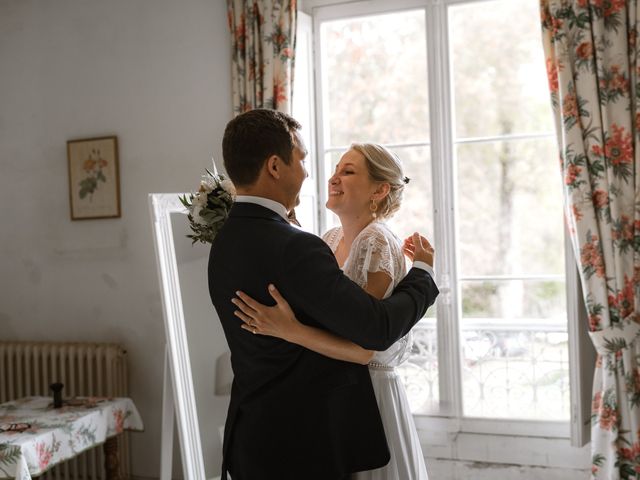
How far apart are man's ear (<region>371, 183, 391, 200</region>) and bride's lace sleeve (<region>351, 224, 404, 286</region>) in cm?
19

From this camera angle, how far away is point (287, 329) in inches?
69.9

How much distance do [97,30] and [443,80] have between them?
216 cm

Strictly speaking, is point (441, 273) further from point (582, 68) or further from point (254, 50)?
point (254, 50)

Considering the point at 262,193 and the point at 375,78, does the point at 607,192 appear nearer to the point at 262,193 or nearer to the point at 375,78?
the point at 375,78

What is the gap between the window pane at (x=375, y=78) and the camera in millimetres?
3996

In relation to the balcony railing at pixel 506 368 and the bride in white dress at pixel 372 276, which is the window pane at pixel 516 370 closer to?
the balcony railing at pixel 506 368

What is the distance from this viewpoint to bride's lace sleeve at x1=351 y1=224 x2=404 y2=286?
204 cm

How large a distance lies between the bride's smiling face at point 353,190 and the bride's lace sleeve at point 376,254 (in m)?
0.19

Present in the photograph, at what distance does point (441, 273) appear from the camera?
12.6ft

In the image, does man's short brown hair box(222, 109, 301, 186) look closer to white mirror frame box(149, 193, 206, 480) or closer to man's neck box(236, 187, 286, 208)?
man's neck box(236, 187, 286, 208)

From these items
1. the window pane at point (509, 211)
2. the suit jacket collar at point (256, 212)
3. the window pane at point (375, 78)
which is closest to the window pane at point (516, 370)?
the window pane at point (375, 78)

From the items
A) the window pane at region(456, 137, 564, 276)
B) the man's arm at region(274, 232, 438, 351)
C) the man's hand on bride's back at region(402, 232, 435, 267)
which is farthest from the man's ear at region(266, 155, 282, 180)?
the window pane at region(456, 137, 564, 276)

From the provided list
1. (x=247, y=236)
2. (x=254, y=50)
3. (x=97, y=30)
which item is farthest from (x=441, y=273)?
(x=97, y=30)

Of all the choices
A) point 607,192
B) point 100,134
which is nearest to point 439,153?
point 607,192
